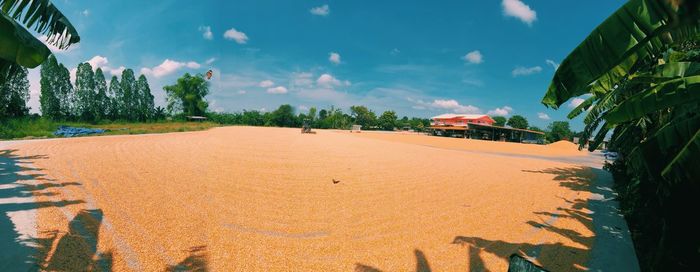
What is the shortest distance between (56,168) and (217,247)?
8385mm

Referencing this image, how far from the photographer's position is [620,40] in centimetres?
203

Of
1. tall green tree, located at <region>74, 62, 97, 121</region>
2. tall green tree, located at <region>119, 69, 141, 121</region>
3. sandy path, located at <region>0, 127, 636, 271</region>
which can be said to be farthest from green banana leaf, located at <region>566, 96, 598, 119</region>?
tall green tree, located at <region>119, 69, 141, 121</region>

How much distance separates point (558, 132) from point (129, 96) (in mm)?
97264

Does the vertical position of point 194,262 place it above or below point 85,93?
below

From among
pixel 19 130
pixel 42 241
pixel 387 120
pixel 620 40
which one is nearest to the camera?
pixel 620 40

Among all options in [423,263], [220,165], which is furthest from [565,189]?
[220,165]

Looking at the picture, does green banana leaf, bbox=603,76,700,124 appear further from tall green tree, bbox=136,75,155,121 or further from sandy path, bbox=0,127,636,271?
tall green tree, bbox=136,75,155,121

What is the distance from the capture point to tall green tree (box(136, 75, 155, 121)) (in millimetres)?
52938

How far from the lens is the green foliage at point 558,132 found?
68000 millimetres

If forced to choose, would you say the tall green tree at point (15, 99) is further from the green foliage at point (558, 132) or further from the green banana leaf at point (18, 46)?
the green foliage at point (558, 132)

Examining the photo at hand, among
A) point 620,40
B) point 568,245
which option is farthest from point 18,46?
point 568,245

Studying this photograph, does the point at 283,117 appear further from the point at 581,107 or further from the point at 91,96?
the point at 581,107

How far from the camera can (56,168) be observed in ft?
27.9

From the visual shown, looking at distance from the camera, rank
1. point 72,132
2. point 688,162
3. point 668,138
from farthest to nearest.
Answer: point 72,132
point 668,138
point 688,162
